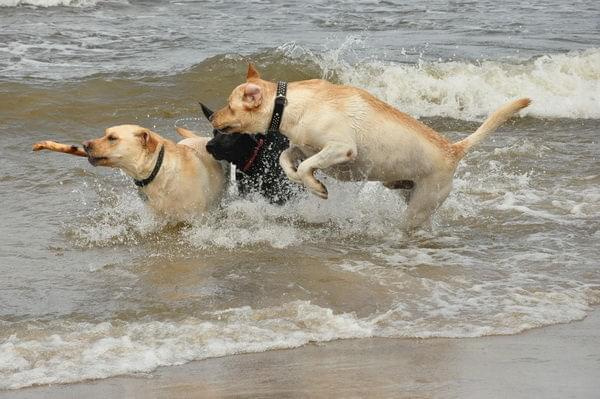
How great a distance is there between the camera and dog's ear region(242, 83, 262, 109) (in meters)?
7.12

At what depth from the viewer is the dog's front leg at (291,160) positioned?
7.34 m

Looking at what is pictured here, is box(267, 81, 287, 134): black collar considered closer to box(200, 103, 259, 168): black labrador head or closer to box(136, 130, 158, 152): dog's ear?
box(200, 103, 259, 168): black labrador head

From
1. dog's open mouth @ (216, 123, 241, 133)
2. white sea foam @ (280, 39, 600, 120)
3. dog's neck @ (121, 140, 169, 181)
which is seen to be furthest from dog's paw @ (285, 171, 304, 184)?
white sea foam @ (280, 39, 600, 120)

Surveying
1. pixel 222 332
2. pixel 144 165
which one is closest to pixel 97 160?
pixel 144 165

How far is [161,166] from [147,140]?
24 cm

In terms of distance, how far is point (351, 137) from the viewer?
24.1ft

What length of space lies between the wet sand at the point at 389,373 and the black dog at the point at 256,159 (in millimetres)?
2528

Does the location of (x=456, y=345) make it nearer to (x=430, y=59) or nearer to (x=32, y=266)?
(x=32, y=266)

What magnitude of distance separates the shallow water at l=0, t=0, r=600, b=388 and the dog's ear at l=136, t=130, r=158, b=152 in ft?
2.42

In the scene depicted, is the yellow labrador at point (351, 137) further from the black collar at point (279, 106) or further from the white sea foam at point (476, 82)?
the white sea foam at point (476, 82)

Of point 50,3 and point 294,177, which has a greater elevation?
point 294,177

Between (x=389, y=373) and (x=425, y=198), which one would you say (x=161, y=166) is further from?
(x=389, y=373)

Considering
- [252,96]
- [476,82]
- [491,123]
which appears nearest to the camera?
[252,96]

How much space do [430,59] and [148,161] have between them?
952 centimetres
